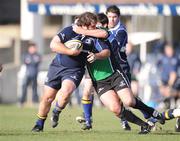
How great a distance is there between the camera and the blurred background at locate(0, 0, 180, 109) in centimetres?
2639

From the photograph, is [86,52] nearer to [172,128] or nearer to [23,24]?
[172,128]

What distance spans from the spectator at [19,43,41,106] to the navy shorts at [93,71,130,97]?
43.2 feet

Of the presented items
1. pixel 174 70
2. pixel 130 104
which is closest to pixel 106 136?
pixel 130 104

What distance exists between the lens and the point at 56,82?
47.7 feet

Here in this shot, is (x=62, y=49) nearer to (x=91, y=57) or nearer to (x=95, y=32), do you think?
(x=91, y=57)

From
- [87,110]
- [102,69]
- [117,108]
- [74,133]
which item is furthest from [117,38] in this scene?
[74,133]

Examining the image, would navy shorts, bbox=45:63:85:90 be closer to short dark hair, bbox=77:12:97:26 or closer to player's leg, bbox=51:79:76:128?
player's leg, bbox=51:79:76:128

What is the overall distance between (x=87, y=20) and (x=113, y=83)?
1.12m

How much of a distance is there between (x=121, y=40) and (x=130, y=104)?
1.76 metres

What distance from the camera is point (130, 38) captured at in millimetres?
29328

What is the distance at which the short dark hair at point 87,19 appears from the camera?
14055 millimetres

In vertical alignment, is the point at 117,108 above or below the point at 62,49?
below

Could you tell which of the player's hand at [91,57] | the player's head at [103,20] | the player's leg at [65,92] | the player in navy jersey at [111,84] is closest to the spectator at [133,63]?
the player's head at [103,20]

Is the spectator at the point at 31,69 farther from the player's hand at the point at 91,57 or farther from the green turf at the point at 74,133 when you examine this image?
the player's hand at the point at 91,57
